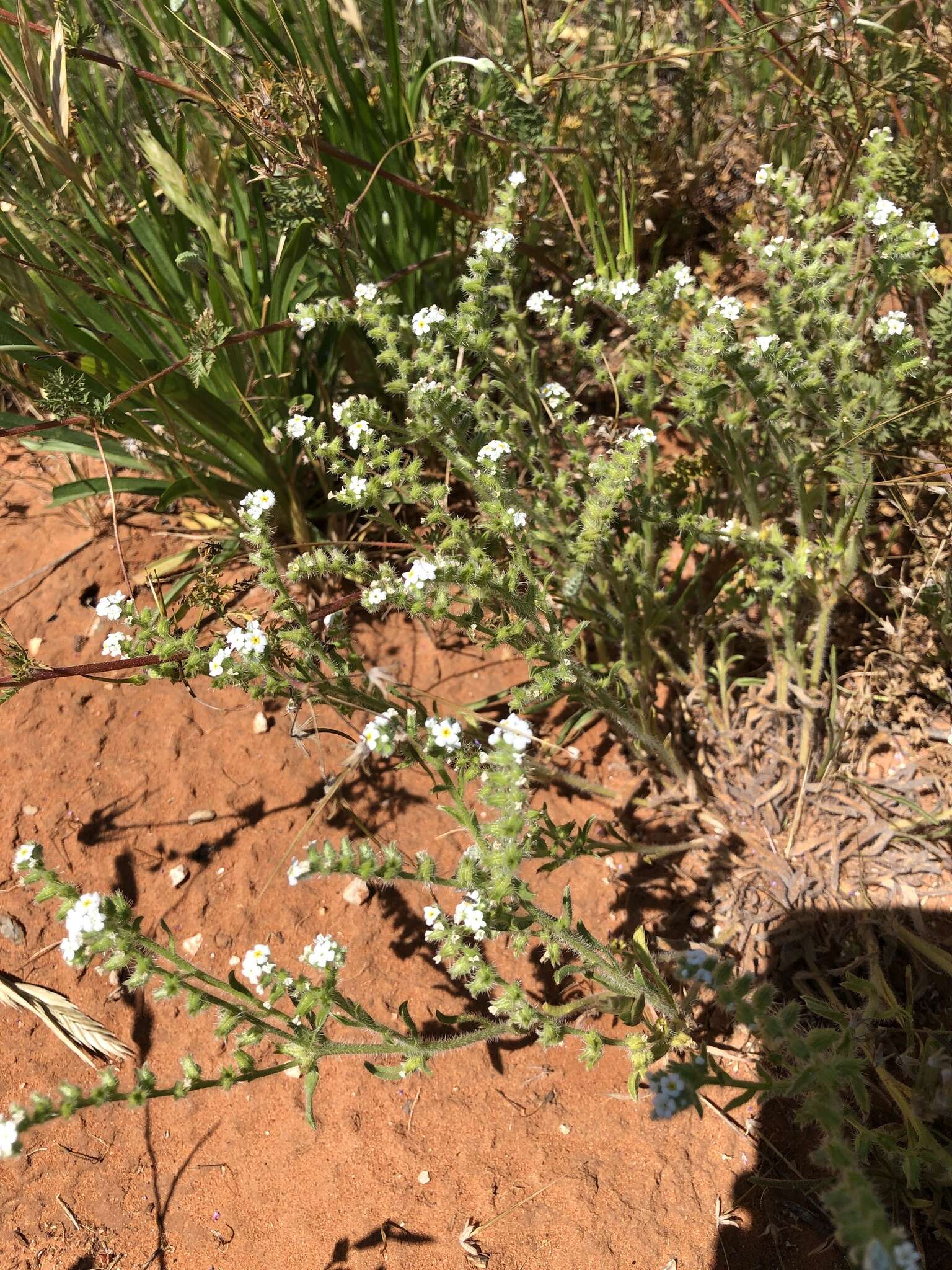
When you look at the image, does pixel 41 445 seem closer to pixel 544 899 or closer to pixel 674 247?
pixel 544 899

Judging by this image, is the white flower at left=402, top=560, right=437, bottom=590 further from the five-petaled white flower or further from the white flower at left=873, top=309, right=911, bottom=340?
the five-petaled white flower

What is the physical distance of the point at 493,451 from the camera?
2113 millimetres

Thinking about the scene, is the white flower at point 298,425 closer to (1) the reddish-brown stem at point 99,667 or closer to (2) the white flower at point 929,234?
(1) the reddish-brown stem at point 99,667

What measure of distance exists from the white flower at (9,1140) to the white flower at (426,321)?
5.93 feet

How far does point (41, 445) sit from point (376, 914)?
1.99m

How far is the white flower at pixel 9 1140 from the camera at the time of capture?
1.48 m

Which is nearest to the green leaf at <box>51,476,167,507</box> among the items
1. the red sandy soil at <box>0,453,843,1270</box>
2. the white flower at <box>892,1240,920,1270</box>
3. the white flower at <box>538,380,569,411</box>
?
the red sandy soil at <box>0,453,843,1270</box>

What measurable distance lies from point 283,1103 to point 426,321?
6.61 ft

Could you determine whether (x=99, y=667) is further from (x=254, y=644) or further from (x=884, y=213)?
(x=884, y=213)

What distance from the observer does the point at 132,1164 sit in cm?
221

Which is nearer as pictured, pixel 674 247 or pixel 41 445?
pixel 41 445

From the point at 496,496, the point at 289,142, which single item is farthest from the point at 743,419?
the point at 289,142

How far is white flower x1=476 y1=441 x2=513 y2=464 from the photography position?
210 centimetres

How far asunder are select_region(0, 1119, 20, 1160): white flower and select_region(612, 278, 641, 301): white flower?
2.19 metres
